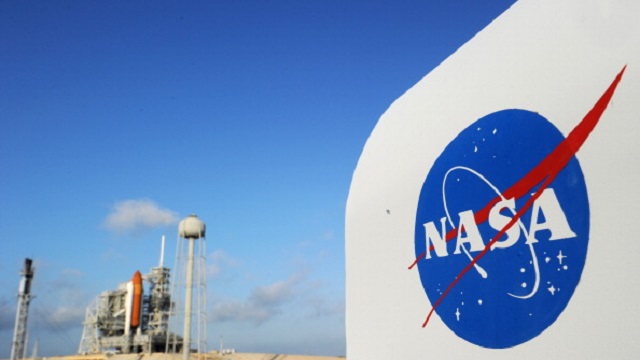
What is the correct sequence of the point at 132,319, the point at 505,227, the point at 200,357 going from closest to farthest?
the point at 505,227 < the point at 200,357 < the point at 132,319

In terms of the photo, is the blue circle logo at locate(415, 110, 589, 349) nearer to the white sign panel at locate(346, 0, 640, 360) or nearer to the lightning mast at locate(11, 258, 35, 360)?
the white sign panel at locate(346, 0, 640, 360)

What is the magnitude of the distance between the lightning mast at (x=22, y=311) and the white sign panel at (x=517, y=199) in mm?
53934

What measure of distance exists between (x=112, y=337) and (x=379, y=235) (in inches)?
1854

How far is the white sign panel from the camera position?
10.0 feet

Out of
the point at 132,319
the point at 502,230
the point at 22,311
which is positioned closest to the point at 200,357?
the point at 132,319

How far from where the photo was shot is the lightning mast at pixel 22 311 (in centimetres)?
4777

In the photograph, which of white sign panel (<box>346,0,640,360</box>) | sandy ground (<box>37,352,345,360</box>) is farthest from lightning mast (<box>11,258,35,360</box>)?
white sign panel (<box>346,0,640,360</box>)

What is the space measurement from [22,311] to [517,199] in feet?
187

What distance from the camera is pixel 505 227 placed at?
12.8 feet

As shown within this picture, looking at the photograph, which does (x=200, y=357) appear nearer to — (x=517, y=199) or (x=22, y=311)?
(x=22, y=311)

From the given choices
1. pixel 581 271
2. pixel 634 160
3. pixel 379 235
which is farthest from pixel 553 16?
pixel 379 235

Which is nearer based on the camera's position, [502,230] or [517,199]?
[517,199]

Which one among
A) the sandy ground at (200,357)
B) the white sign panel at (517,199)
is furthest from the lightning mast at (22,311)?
the white sign panel at (517,199)

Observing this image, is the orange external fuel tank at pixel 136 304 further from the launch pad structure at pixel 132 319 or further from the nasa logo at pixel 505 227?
the nasa logo at pixel 505 227
